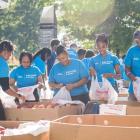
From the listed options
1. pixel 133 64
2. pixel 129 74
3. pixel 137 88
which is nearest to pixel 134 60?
pixel 133 64

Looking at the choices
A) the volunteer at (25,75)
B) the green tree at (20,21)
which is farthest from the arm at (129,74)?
the green tree at (20,21)

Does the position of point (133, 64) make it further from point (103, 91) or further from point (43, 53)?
point (43, 53)

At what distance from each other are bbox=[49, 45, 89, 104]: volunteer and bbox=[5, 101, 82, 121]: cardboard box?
753 mm

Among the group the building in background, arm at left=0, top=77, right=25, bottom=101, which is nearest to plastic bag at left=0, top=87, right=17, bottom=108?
arm at left=0, top=77, right=25, bottom=101

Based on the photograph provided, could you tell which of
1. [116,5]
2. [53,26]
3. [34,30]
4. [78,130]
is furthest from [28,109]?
[34,30]

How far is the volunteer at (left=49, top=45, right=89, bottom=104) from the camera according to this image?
6.54 meters

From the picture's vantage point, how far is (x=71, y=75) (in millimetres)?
6602

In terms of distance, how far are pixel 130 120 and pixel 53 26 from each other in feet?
46.5

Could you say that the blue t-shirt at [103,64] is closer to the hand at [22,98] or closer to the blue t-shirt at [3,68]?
the hand at [22,98]

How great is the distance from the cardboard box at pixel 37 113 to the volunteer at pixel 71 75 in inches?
29.6

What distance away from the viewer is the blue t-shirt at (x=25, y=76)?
7.26 metres

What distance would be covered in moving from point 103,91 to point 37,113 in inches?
54.3

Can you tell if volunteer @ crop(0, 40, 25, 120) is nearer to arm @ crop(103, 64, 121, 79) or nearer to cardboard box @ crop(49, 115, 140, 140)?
arm @ crop(103, 64, 121, 79)

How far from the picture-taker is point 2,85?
20.8 ft
